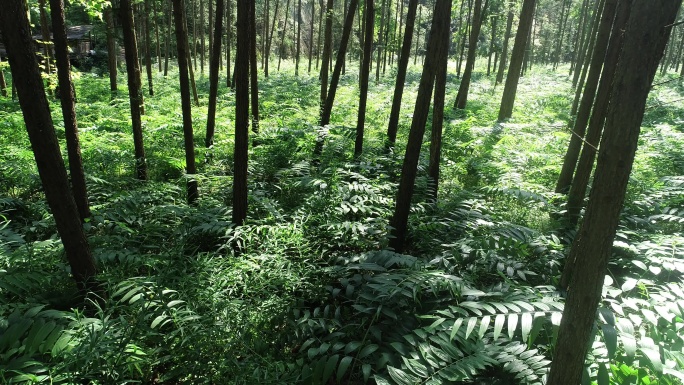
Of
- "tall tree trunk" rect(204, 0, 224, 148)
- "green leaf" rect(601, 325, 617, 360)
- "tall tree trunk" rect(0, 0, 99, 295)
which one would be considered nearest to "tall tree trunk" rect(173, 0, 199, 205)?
"tall tree trunk" rect(204, 0, 224, 148)

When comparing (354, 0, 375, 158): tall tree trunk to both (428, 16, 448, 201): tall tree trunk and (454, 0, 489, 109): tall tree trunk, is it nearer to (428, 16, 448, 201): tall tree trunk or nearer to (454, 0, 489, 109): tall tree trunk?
(428, 16, 448, 201): tall tree trunk

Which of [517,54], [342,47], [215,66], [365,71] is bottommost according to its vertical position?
[215,66]

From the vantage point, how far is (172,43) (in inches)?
1591

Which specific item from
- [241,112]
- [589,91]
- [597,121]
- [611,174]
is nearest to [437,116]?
[597,121]

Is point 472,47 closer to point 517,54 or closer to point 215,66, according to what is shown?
point 517,54

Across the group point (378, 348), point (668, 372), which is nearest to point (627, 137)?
point (668, 372)

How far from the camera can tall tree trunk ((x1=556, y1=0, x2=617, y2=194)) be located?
21.3ft

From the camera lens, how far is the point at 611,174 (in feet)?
6.50

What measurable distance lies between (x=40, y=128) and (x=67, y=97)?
2.89 m

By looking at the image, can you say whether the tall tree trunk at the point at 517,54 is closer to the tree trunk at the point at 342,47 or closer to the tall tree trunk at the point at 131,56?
the tree trunk at the point at 342,47

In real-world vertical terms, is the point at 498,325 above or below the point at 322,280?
above

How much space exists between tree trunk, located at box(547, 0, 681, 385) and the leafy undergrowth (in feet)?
0.72

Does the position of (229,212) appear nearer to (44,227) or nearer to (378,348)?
(44,227)

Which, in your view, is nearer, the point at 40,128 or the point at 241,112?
the point at 40,128
